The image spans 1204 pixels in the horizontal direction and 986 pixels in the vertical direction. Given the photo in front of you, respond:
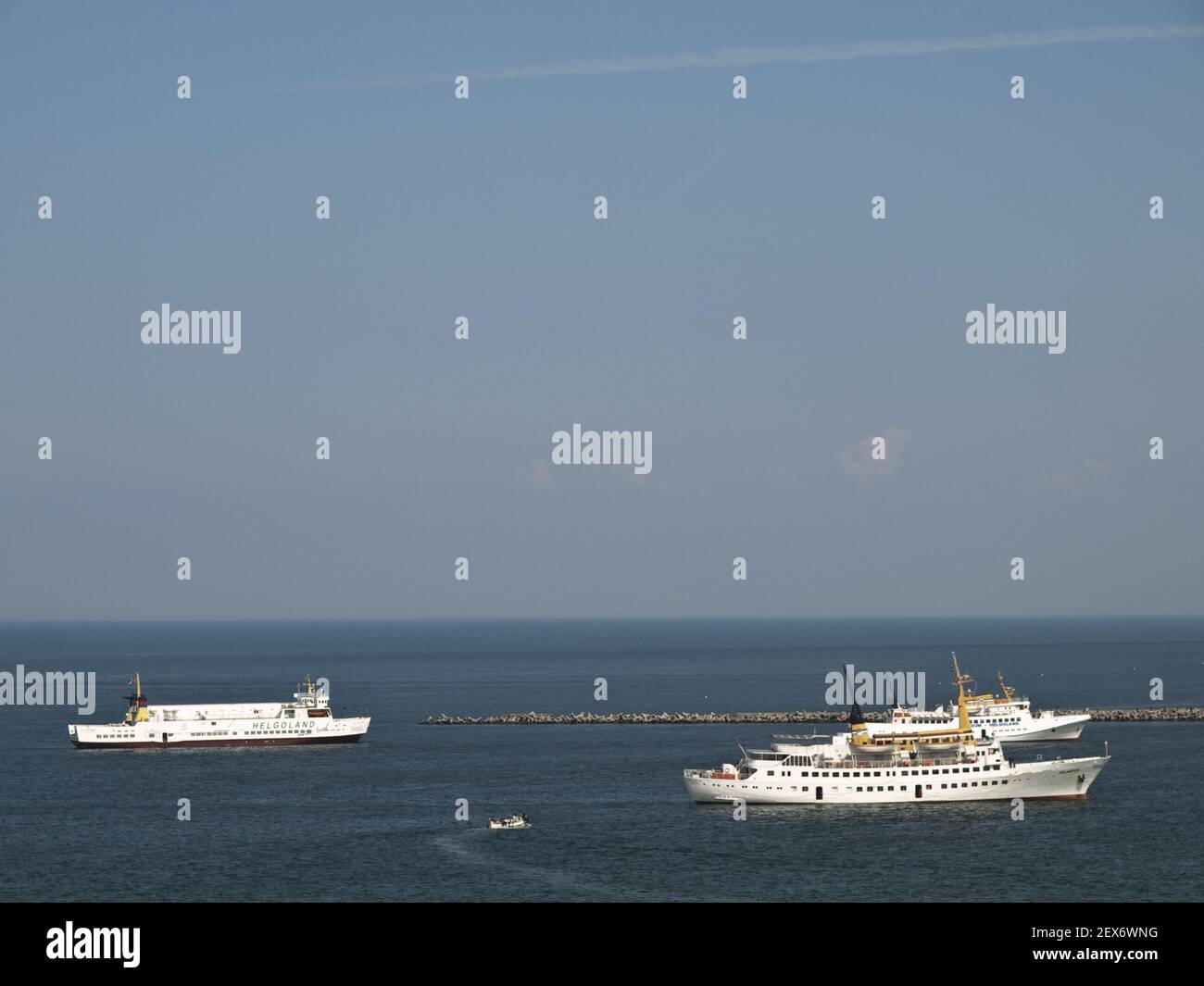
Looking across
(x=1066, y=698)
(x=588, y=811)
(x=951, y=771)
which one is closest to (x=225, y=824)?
(x=588, y=811)

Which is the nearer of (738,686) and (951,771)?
(951,771)

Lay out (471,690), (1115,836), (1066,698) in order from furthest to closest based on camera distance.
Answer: (471,690) < (1066,698) < (1115,836)

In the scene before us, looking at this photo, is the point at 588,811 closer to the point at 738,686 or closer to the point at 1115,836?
the point at 1115,836

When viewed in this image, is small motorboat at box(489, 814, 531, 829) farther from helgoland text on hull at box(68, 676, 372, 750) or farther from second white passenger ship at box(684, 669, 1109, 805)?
helgoland text on hull at box(68, 676, 372, 750)

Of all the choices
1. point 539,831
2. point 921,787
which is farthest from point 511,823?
point 921,787

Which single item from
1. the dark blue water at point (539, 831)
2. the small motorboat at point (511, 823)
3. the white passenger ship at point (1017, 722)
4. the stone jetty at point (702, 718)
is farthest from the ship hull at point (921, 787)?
the stone jetty at point (702, 718)
